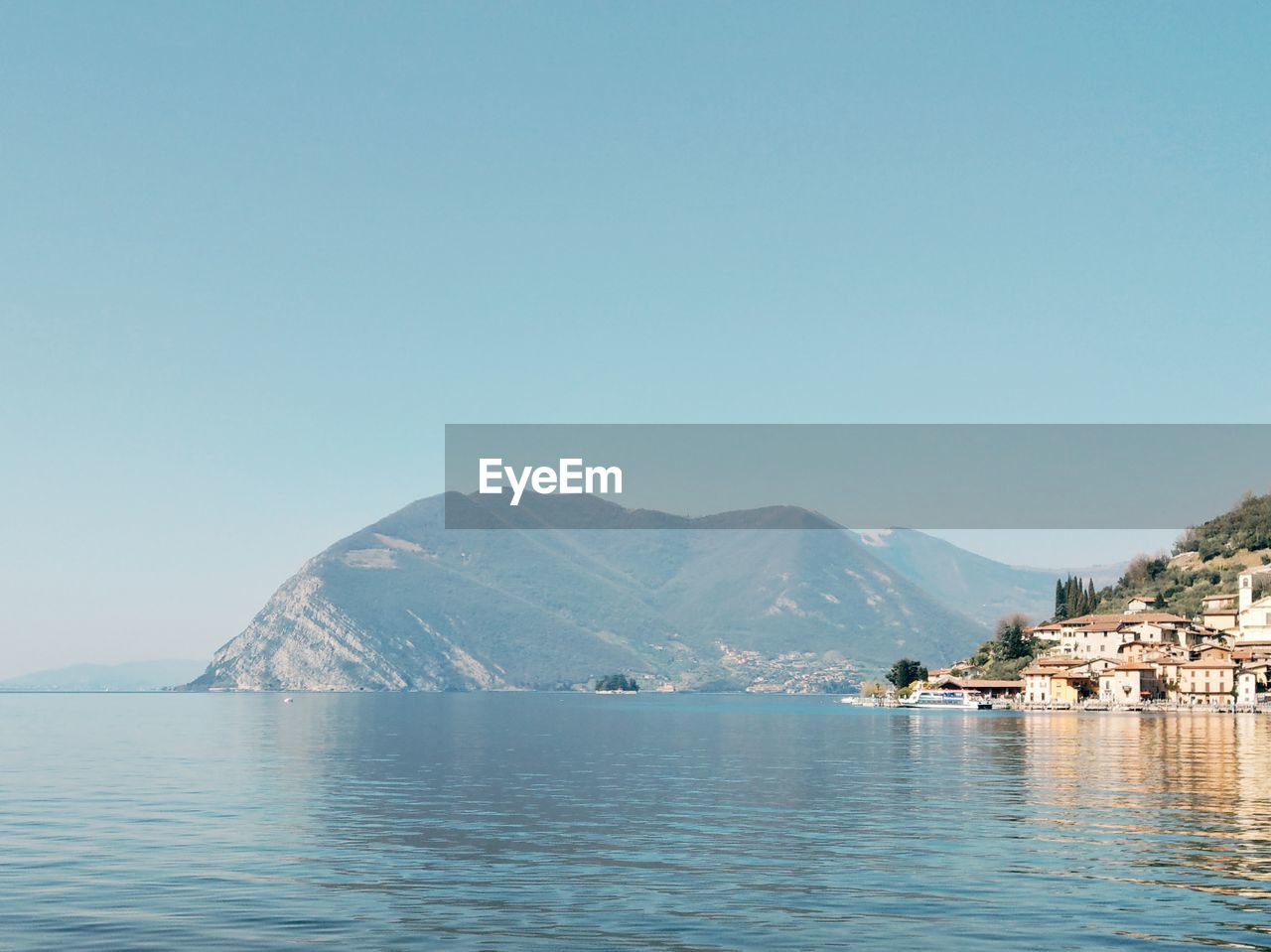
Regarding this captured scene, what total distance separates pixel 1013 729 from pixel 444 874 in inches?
5038

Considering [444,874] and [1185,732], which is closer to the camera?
[444,874]

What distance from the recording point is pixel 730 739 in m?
140

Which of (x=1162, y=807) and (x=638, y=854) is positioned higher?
(x=638, y=854)

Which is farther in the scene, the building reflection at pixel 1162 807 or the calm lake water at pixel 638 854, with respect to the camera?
the building reflection at pixel 1162 807

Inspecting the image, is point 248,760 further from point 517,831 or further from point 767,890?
point 767,890

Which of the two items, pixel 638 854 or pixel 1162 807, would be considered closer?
pixel 638 854

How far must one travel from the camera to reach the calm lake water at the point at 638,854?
1347 inches

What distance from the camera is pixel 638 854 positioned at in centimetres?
4731

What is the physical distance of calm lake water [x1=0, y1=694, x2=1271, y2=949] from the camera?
34.2m

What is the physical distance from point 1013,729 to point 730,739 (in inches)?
1596

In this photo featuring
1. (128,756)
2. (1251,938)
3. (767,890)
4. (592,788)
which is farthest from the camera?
(128,756)

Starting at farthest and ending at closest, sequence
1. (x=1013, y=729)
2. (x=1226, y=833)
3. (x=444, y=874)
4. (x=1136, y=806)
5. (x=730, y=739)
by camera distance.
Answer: (x=1013, y=729)
(x=730, y=739)
(x=1136, y=806)
(x=1226, y=833)
(x=444, y=874)

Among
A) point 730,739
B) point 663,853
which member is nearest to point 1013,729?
point 730,739

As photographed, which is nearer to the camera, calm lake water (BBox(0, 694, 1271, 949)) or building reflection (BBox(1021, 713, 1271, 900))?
calm lake water (BBox(0, 694, 1271, 949))
